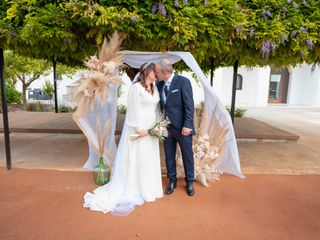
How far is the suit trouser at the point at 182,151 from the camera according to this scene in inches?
136

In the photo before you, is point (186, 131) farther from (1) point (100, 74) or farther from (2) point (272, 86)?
(2) point (272, 86)

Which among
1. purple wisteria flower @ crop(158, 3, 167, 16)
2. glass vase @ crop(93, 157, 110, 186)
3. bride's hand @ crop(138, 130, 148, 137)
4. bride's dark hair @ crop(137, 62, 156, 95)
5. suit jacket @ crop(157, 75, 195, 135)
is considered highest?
purple wisteria flower @ crop(158, 3, 167, 16)

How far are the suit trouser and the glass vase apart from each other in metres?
0.95

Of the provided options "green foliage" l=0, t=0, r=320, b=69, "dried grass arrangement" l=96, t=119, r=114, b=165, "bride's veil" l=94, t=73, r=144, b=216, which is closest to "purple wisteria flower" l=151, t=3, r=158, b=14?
"green foliage" l=0, t=0, r=320, b=69

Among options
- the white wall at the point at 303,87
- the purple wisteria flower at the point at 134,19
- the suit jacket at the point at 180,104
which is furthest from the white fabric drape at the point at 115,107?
the white wall at the point at 303,87

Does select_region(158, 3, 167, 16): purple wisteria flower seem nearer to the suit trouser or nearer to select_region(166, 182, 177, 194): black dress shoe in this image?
the suit trouser

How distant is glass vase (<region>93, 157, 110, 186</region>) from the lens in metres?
3.80

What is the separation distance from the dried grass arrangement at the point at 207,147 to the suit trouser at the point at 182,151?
14.5 inches

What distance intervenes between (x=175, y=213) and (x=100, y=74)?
2056 mm

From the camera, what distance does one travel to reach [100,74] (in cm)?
342

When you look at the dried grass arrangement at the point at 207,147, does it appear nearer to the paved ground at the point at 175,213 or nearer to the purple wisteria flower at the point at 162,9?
the paved ground at the point at 175,213

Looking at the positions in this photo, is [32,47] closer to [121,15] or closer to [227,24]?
[121,15]

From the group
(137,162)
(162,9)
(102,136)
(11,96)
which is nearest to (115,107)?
(102,136)

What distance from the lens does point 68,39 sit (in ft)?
11.4
